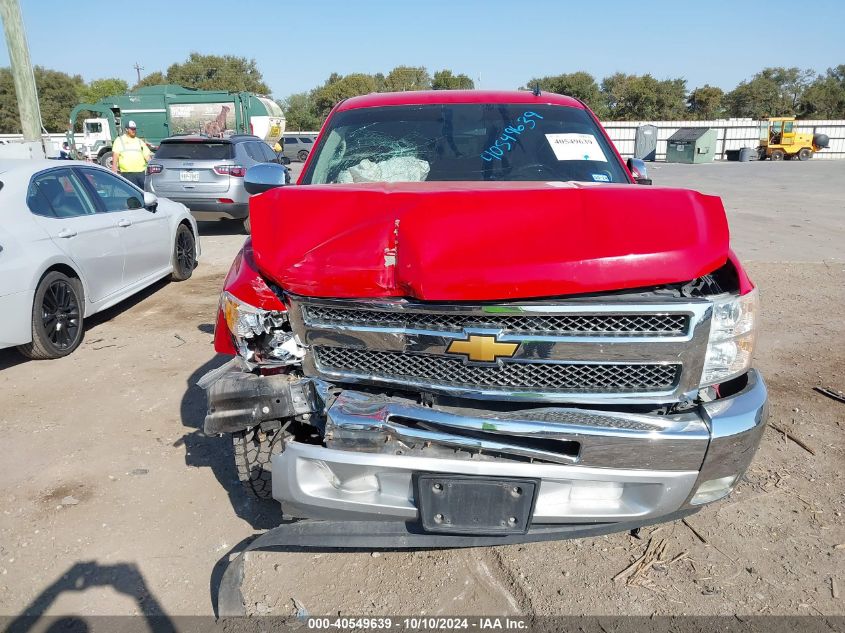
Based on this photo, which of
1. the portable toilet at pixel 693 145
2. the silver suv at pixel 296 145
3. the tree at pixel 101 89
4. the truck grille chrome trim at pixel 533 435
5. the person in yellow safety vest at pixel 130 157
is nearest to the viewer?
the truck grille chrome trim at pixel 533 435

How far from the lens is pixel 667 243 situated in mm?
2111

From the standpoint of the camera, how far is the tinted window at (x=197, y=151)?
1052 cm

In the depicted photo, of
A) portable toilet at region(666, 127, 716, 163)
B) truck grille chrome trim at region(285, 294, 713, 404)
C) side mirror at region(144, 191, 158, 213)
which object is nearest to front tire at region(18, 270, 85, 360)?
side mirror at region(144, 191, 158, 213)

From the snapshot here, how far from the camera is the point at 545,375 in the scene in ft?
7.19

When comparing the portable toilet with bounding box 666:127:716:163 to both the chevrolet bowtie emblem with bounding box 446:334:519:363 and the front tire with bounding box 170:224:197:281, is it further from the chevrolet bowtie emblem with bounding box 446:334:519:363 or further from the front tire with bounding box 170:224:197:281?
the chevrolet bowtie emblem with bounding box 446:334:519:363

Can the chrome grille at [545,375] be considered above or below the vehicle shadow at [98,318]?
above

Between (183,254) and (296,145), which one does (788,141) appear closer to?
(296,145)

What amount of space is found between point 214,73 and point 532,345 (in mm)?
77854

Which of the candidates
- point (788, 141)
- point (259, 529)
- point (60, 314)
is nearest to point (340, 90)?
point (788, 141)

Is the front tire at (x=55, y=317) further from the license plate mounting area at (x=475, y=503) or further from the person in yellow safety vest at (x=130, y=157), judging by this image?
the person in yellow safety vest at (x=130, y=157)

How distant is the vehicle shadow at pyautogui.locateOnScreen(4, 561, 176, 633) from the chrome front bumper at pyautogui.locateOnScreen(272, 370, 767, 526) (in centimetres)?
74

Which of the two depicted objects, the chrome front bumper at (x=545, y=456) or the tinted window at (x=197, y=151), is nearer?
the chrome front bumper at (x=545, y=456)

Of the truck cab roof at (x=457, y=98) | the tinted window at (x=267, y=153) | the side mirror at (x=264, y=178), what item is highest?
the truck cab roof at (x=457, y=98)

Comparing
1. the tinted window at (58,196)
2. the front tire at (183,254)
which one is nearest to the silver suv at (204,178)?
the front tire at (183,254)
